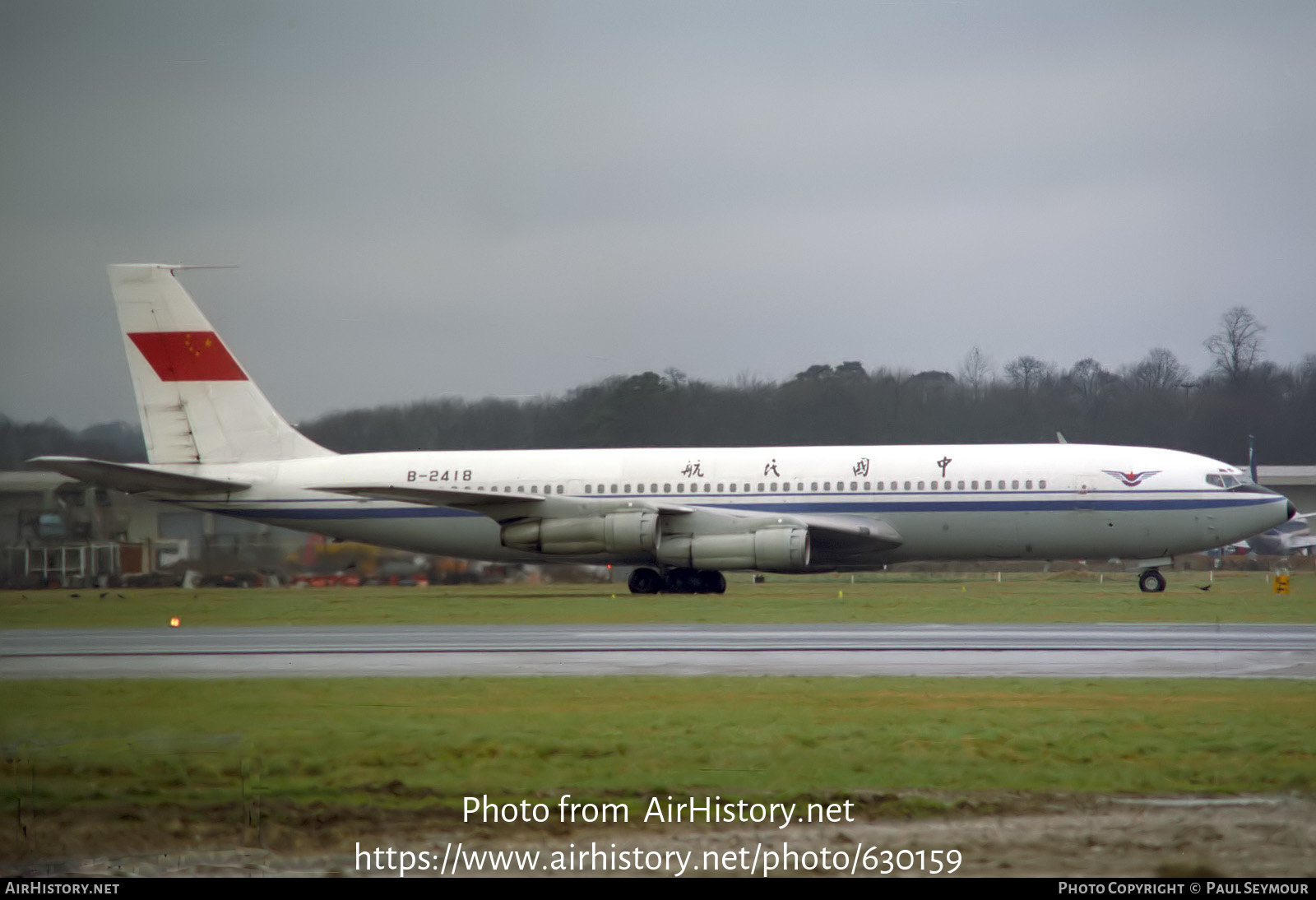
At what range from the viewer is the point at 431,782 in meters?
10.1

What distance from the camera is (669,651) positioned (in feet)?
64.0

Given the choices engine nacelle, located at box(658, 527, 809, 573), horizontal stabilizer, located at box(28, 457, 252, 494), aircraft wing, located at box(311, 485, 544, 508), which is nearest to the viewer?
horizontal stabilizer, located at box(28, 457, 252, 494)

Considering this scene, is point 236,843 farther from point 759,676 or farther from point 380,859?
point 759,676

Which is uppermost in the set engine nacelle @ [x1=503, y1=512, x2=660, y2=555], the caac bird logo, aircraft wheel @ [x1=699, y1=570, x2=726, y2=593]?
the caac bird logo

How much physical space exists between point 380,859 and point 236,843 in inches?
44.0

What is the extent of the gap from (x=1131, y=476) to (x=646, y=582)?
1186 centimetres

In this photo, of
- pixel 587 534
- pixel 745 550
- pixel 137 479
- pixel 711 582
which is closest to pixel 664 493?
pixel 587 534

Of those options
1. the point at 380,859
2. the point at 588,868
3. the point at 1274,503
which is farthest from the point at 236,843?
the point at 1274,503

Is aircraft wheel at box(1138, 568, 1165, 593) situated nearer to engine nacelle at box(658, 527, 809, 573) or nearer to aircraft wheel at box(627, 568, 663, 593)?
engine nacelle at box(658, 527, 809, 573)

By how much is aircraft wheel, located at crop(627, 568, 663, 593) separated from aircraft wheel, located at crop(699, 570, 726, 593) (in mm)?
1018

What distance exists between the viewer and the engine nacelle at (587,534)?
112ft

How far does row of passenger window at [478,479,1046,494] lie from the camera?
3338cm

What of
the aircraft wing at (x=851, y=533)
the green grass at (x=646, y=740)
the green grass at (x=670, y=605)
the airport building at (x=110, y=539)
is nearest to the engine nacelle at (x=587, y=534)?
the green grass at (x=670, y=605)

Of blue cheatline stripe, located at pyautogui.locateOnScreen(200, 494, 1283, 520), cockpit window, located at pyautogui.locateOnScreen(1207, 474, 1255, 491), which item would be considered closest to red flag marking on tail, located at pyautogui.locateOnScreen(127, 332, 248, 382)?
blue cheatline stripe, located at pyautogui.locateOnScreen(200, 494, 1283, 520)
